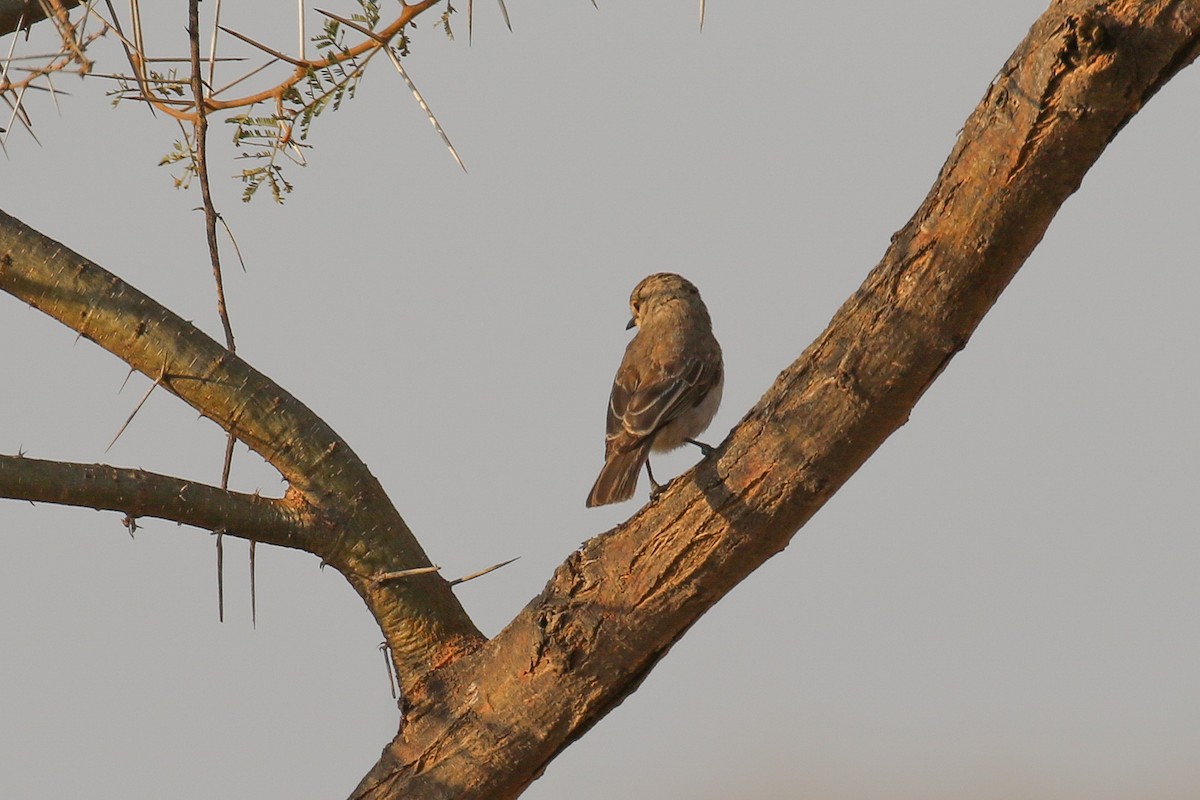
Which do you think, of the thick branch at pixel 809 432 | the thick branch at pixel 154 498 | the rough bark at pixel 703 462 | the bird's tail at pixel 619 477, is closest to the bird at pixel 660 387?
the bird's tail at pixel 619 477

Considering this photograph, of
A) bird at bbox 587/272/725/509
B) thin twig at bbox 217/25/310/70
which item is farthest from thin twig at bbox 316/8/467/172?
bird at bbox 587/272/725/509

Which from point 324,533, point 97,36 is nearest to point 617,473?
point 324,533

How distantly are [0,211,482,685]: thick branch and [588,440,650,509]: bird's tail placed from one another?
1.17m

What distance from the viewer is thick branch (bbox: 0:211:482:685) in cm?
453

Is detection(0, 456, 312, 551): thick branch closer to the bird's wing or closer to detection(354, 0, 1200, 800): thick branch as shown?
detection(354, 0, 1200, 800): thick branch

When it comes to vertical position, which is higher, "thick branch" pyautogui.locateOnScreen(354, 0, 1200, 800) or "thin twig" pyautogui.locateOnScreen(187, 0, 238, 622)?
"thin twig" pyautogui.locateOnScreen(187, 0, 238, 622)

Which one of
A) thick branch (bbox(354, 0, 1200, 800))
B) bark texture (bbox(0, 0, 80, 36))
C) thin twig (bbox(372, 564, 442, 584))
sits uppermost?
bark texture (bbox(0, 0, 80, 36))

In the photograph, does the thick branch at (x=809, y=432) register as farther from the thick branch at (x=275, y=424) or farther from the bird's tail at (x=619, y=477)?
the bird's tail at (x=619, y=477)

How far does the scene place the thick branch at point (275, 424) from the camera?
453cm

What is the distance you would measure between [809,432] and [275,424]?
6.09 feet

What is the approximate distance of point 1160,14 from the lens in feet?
10.7

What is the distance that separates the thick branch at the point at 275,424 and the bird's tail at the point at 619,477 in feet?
3.83

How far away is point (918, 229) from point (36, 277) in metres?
2.86

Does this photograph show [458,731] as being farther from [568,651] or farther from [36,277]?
[36,277]
